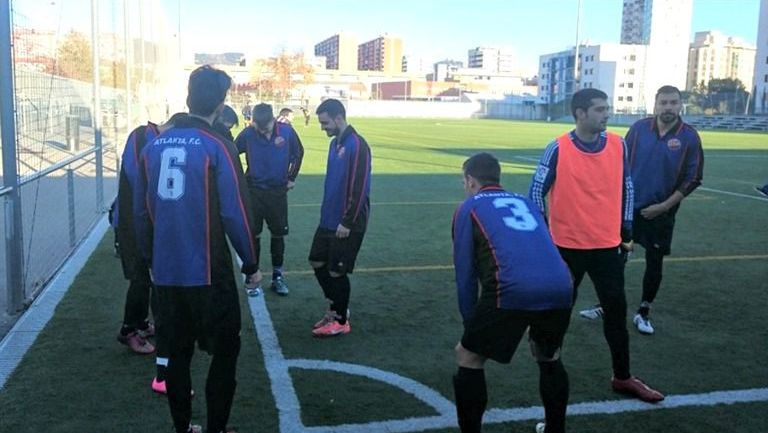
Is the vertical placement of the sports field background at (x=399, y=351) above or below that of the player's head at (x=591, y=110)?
below

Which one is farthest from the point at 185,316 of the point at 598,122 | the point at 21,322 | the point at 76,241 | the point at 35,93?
the point at 76,241

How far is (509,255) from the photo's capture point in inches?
128

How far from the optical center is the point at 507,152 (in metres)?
26.1

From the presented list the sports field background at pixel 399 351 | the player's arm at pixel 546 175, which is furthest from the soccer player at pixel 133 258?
the player's arm at pixel 546 175

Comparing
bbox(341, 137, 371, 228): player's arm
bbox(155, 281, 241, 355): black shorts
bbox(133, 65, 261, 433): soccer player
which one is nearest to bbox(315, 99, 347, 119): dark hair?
bbox(341, 137, 371, 228): player's arm

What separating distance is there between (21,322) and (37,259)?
2.07 m

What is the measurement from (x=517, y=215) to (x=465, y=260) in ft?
1.04

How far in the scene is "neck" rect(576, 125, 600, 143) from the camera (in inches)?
177

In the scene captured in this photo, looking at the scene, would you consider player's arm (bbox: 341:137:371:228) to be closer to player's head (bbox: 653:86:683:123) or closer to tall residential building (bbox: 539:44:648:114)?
player's head (bbox: 653:86:683:123)

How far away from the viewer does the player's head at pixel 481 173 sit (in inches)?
136

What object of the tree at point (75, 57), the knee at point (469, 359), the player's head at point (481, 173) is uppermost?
the tree at point (75, 57)

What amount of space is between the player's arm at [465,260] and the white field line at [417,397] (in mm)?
1019

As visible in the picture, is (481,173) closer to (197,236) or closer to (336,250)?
(197,236)

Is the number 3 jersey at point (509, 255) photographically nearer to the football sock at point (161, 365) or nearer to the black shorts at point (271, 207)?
the football sock at point (161, 365)
